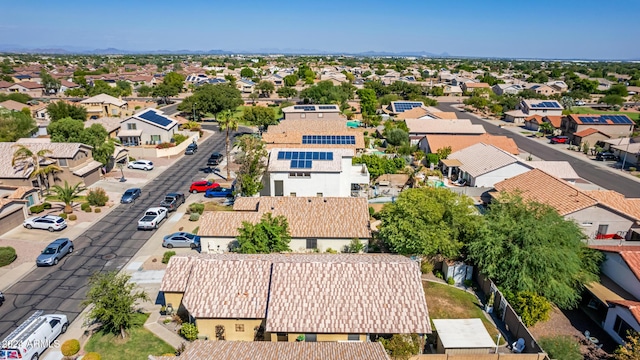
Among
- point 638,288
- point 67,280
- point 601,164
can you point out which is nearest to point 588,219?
point 638,288

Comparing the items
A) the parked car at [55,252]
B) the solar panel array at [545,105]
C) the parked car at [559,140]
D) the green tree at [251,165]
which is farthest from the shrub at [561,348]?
the solar panel array at [545,105]

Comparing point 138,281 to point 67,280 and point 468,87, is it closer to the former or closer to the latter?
point 67,280

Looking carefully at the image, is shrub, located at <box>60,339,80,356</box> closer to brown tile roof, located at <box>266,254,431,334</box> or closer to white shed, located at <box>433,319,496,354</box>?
brown tile roof, located at <box>266,254,431,334</box>

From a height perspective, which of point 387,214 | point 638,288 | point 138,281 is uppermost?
point 387,214

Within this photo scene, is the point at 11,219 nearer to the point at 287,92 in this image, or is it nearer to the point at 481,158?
the point at 481,158

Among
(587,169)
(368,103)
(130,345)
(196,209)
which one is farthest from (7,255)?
(368,103)

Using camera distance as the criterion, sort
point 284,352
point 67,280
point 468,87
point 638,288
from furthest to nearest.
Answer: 1. point 468,87
2. point 67,280
3. point 638,288
4. point 284,352

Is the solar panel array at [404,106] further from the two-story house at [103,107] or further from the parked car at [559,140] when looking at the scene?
the two-story house at [103,107]
